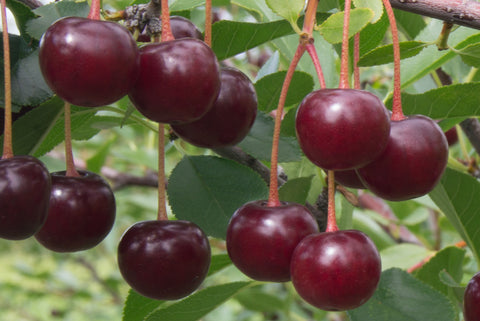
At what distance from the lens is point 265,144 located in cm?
123

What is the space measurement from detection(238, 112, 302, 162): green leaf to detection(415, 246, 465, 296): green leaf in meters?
0.45

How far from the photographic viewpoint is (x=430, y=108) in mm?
1220

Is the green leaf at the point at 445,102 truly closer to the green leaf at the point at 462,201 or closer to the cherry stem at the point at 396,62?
the green leaf at the point at 462,201

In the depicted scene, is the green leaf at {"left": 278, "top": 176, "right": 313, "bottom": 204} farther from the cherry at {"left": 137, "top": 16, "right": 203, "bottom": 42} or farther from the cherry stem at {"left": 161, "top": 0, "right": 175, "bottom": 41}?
the cherry stem at {"left": 161, "top": 0, "right": 175, "bottom": 41}

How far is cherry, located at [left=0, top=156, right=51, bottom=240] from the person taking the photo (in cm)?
84

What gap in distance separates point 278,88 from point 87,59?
0.57 meters

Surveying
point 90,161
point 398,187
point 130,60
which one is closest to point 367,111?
point 398,187

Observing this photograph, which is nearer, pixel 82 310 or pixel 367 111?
pixel 367 111

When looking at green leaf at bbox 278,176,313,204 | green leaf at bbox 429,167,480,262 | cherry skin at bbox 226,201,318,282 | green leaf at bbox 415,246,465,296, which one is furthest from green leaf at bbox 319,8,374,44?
green leaf at bbox 415,246,465,296

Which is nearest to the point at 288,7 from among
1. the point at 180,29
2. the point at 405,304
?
the point at 180,29

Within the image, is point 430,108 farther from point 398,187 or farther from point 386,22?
A: point 398,187

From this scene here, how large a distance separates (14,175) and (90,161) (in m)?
1.54

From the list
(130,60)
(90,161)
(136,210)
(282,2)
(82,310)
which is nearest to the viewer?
(130,60)

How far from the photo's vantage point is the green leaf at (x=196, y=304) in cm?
122
